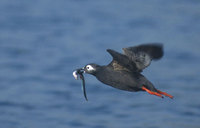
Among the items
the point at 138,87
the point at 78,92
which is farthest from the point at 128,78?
the point at 78,92

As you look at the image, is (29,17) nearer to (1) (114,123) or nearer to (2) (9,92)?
(2) (9,92)

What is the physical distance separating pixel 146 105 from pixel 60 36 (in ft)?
22.9

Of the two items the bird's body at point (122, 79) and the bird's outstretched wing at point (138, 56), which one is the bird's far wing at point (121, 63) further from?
the bird's body at point (122, 79)

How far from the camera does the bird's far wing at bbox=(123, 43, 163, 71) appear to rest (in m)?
10.6

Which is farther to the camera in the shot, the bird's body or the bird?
the bird's body

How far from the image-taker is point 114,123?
59.5 feet

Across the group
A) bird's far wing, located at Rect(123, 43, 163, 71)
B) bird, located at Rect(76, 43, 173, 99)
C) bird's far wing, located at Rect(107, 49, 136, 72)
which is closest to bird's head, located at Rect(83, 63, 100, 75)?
bird, located at Rect(76, 43, 173, 99)

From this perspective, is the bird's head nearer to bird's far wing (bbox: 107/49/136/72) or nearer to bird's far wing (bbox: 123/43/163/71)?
bird's far wing (bbox: 107/49/136/72)

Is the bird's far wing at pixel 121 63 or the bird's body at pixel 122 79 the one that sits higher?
the bird's far wing at pixel 121 63

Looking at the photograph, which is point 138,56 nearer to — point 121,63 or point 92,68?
point 121,63

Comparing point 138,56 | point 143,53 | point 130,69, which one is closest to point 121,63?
point 130,69

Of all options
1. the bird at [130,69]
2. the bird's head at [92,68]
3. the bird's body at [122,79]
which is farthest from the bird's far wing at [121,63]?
the bird's head at [92,68]

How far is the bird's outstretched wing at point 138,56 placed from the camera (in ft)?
34.8

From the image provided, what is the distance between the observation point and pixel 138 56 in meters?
10.8
